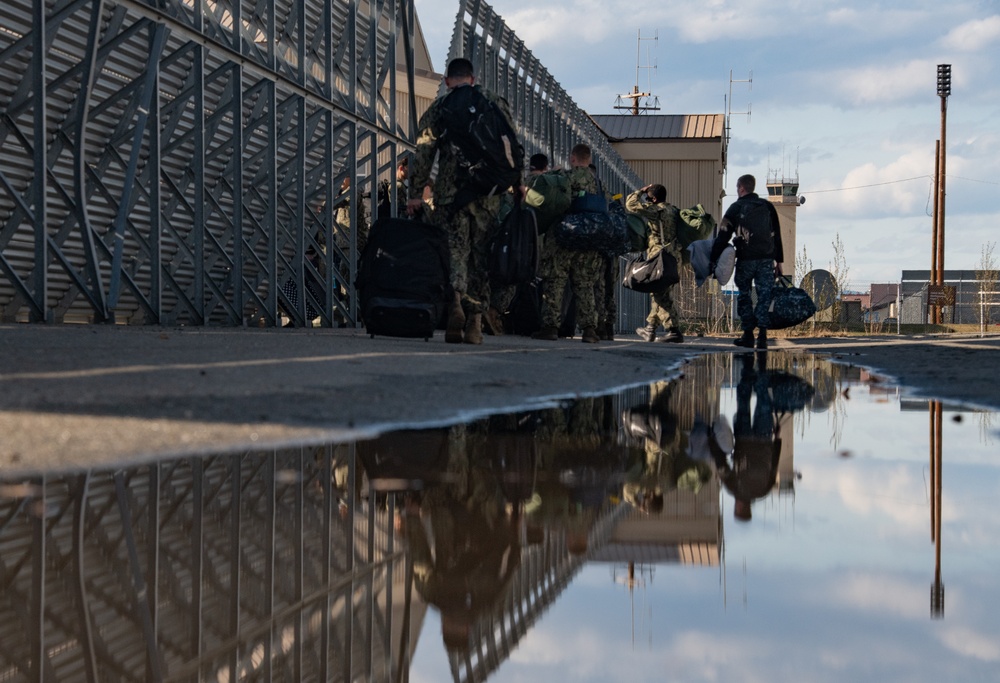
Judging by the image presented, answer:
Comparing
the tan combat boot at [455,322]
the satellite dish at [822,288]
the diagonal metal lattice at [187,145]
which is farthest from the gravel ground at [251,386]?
the satellite dish at [822,288]

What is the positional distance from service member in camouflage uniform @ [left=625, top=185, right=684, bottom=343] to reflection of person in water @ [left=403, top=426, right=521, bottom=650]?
45.6ft

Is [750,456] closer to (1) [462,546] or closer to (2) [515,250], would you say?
(1) [462,546]

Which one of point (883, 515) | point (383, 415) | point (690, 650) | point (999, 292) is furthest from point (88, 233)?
point (999, 292)

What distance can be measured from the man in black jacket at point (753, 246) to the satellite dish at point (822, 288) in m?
17.5

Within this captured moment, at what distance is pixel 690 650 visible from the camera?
181 cm

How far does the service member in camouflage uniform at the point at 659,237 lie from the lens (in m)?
17.3

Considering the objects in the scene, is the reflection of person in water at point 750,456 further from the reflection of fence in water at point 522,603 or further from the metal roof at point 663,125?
the metal roof at point 663,125

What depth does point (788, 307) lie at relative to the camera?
1497cm

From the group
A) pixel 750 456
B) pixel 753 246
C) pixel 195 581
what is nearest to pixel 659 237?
pixel 753 246

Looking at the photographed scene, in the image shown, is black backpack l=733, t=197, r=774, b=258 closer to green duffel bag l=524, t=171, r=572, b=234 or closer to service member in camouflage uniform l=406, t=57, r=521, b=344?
green duffel bag l=524, t=171, r=572, b=234

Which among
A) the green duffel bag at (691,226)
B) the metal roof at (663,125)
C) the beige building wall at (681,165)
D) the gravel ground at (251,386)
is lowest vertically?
the gravel ground at (251,386)

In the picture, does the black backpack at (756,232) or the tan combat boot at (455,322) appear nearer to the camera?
the tan combat boot at (455,322)

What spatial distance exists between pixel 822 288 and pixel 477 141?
23.8 metres

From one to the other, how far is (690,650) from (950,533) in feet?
3.82
